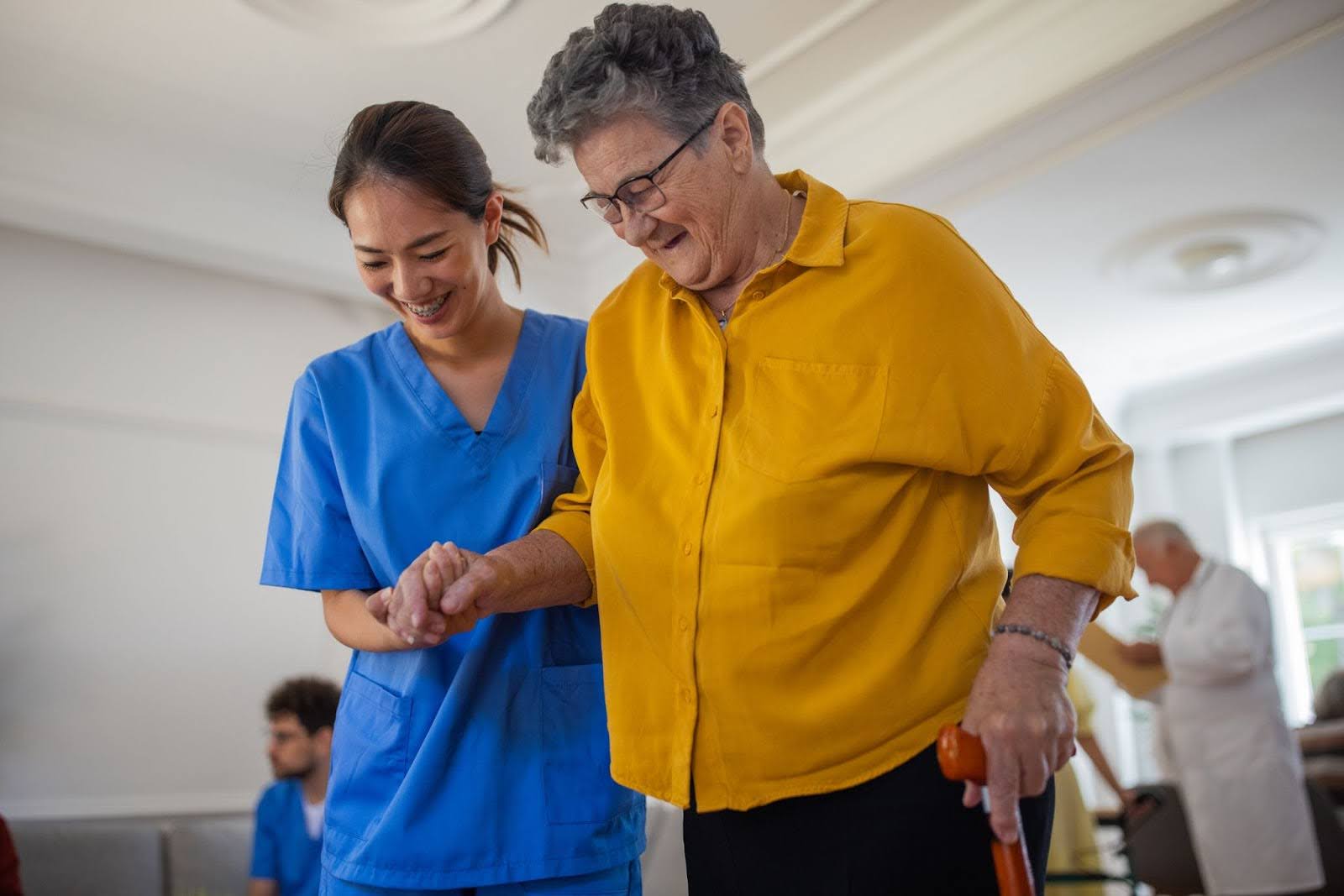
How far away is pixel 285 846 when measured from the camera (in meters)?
3.72

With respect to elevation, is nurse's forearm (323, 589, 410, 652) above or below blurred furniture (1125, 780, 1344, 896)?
above

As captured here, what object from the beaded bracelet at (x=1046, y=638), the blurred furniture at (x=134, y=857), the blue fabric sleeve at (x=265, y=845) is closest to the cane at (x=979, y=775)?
the beaded bracelet at (x=1046, y=638)

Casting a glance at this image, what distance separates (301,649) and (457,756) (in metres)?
3.74

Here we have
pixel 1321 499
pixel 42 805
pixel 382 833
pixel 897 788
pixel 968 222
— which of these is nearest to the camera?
pixel 897 788

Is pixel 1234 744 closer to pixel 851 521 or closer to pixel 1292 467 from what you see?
pixel 1292 467

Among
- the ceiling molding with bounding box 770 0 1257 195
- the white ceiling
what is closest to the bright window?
the white ceiling

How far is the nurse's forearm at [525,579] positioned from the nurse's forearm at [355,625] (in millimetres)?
144

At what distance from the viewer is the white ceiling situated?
3.65 metres

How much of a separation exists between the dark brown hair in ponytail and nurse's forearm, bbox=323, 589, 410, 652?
0.47 meters

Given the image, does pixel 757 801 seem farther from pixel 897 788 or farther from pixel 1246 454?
pixel 1246 454

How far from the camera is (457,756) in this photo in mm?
1348

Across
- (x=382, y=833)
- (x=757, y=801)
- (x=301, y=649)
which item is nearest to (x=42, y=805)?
(x=301, y=649)

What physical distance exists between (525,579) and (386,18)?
9.49ft

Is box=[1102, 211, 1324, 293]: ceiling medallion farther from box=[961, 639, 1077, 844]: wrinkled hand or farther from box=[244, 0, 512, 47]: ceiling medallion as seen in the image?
box=[961, 639, 1077, 844]: wrinkled hand
